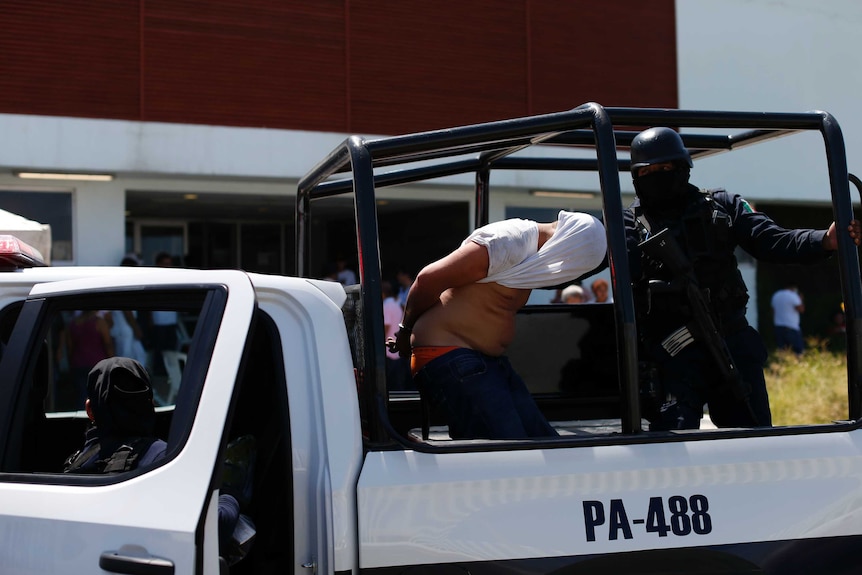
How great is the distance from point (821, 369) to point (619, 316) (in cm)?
780

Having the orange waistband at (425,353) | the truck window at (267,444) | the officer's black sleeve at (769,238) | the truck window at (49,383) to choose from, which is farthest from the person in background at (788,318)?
the truck window at (267,444)

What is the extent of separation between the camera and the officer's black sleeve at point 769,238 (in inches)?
116

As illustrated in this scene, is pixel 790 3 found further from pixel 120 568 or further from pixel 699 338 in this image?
pixel 120 568

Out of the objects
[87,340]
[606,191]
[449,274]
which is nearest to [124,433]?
[449,274]

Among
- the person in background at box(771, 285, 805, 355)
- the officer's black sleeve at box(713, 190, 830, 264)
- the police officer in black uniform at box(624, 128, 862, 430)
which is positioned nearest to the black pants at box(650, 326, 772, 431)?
the police officer in black uniform at box(624, 128, 862, 430)

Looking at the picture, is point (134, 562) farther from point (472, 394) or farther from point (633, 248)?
point (633, 248)

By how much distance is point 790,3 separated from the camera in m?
14.3

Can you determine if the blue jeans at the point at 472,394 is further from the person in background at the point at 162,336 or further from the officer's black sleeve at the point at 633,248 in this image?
the person in background at the point at 162,336

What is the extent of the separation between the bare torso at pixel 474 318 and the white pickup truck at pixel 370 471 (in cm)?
26

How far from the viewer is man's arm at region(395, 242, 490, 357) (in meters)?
2.65

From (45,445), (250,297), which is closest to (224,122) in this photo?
(45,445)

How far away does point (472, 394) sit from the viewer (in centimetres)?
267

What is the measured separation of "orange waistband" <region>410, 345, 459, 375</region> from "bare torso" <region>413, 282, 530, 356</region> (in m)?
0.01

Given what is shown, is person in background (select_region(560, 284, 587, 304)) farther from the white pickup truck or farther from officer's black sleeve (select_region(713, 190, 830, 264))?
the white pickup truck
